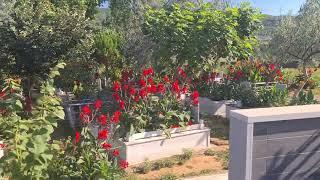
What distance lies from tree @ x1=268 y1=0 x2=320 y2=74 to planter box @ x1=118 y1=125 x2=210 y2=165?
19.2 feet

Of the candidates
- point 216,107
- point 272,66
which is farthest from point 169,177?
point 272,66

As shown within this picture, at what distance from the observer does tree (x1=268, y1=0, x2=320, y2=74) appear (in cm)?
1310

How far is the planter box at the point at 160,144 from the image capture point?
27.5 ft

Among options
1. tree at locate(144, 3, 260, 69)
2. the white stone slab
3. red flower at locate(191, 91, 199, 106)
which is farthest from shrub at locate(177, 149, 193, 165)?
the white stone slab

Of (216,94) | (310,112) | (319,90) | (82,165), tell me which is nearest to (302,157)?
(310,112)

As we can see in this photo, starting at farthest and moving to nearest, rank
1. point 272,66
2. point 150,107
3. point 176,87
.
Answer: point 272,66 → point 176,87 → point 150,107

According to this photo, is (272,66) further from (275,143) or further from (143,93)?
(275,143)

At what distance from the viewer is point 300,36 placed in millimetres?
13289

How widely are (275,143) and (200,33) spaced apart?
713 cm

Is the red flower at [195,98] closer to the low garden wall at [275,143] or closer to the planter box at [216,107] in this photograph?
the planter box at [216,107]

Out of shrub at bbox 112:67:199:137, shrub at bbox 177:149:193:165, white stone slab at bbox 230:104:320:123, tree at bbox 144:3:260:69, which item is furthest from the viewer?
tree at bbox 144:3:260:69

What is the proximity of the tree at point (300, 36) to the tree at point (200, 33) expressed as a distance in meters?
1.47

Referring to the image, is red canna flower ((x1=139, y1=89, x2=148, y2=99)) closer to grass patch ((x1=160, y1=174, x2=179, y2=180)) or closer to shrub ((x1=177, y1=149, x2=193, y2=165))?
shrub ((x1=177, y1=149, x2=193, y2=165))

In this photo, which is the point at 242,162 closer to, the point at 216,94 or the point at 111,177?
the point at 111,177
